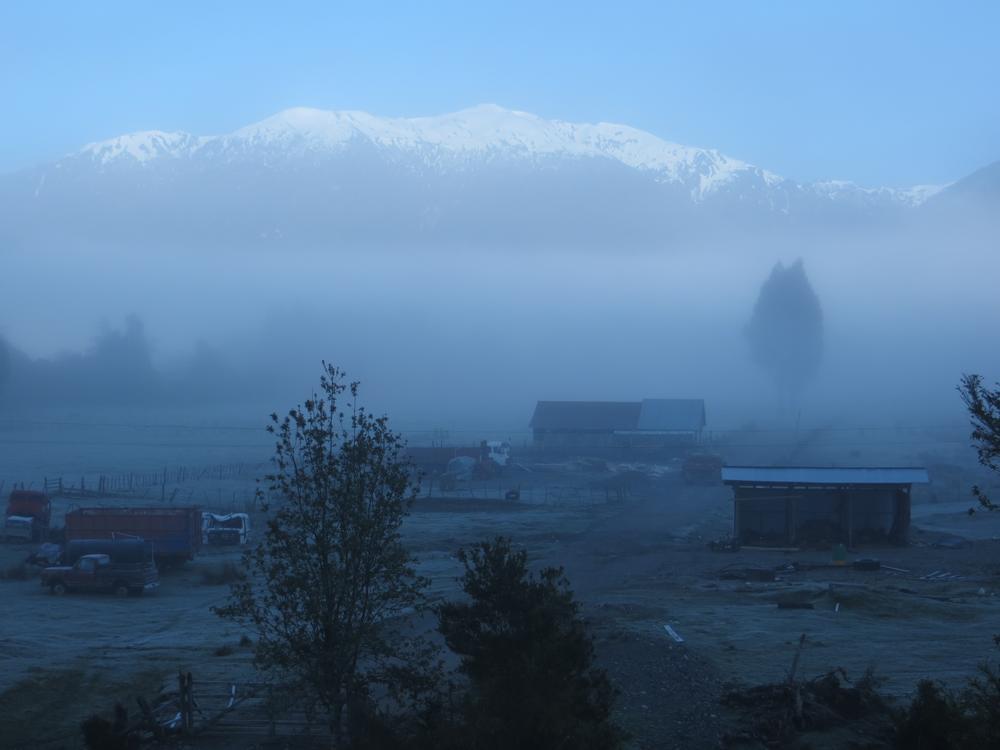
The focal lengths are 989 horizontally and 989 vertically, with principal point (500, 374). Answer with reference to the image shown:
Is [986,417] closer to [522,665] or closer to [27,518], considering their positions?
[522,665]

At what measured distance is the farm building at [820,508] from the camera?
33469mm

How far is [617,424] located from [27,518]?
5188cm

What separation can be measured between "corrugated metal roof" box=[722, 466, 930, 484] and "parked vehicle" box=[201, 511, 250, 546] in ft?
58.0

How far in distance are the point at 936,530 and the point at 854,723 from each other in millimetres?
29273

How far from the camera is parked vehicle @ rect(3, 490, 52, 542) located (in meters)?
35.8

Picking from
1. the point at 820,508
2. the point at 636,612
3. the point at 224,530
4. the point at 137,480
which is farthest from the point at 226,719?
the point at 137,480

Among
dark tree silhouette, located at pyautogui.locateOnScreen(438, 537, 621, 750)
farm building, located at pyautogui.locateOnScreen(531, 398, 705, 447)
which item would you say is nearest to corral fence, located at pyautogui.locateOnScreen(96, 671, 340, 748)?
dark tree silhouette, located at pyautogui.locateOnScreen(438, 537, 621, 750)

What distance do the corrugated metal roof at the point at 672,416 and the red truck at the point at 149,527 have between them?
53523 millimetres

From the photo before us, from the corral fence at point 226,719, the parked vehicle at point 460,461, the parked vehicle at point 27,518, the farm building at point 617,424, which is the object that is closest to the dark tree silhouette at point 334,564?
the corral fence at point 226,719

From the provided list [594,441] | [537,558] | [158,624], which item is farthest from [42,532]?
[594,441]

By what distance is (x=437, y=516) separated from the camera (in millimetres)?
44875

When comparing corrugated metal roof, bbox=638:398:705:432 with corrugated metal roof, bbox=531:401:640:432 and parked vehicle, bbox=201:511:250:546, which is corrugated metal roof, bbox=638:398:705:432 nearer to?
corrugated metal roof, bbox=531:401:640:432

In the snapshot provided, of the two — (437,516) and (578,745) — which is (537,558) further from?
(578,745)

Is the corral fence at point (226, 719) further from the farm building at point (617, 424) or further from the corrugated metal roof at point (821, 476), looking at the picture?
the farm building at point (617, 424)
